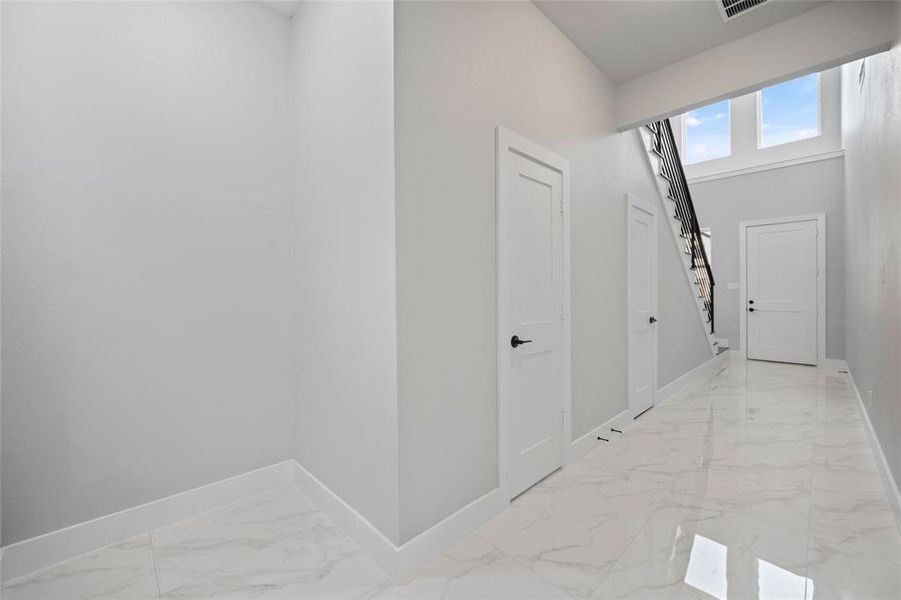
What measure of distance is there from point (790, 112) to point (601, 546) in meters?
8.36

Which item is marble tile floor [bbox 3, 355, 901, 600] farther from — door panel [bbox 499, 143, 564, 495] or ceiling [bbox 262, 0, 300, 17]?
ceiling [bbox 262, 0, 300, 17]

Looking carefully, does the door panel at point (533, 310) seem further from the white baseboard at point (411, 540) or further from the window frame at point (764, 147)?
the window frame at point (764, 147)

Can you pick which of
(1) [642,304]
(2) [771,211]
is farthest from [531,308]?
(2) [771,211]

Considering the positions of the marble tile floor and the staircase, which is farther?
the staircase

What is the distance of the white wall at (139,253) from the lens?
179 cm

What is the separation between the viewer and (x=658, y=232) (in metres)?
4.30

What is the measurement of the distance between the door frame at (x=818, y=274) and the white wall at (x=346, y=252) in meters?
7.44

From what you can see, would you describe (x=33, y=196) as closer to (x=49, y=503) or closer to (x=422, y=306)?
(x=49, y=503)

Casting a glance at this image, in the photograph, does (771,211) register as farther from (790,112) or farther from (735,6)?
(735,6)

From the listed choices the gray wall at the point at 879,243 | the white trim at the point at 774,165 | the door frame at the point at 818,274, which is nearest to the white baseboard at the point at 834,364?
the door frame at the point at 818,274

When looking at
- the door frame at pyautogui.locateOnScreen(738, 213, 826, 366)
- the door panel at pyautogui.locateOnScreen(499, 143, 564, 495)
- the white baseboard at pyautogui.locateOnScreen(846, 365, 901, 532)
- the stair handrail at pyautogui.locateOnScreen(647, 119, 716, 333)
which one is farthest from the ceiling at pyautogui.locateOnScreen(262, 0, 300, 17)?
the door frame at pyautogui.locateOnScreen(738, 213, 826, 366)

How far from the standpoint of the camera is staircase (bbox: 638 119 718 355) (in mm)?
4332

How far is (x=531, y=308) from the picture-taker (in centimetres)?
252

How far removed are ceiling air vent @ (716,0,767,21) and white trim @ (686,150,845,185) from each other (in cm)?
526
